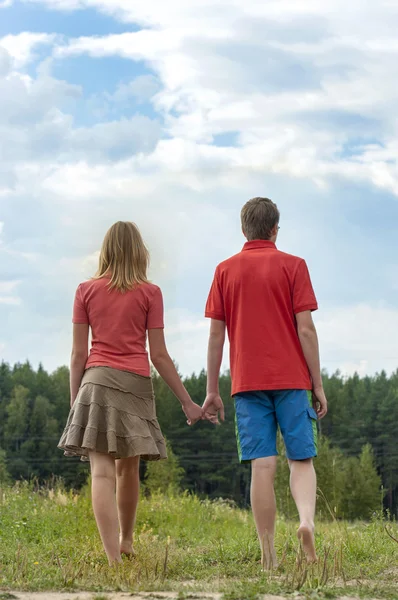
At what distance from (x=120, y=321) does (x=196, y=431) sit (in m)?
76.5

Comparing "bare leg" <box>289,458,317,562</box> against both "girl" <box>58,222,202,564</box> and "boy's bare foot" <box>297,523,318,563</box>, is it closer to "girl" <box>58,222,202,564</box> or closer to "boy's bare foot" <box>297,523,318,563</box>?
"boy's bare foot" <box>297,523,318,563</box>

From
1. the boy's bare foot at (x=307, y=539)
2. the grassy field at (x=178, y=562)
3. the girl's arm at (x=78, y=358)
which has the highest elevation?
the girl's arm at (x=78, y=358)

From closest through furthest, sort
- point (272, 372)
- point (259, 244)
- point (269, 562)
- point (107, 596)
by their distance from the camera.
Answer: point (107, 596), point (269, 562), point (272, 372), point (259, 244)

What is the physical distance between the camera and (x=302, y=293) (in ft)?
17.0

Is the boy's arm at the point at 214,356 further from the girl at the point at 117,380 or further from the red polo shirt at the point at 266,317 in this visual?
the girl at the point at 117,380

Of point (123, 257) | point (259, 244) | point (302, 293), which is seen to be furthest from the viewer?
point (123, 257)

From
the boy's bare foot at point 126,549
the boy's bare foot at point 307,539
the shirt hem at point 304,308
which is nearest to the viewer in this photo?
the boy's bare foot at point 307,539

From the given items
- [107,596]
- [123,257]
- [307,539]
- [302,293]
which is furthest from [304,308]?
[107,596]

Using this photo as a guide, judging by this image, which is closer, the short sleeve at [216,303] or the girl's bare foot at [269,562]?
the girl's bare foot at [269,562]

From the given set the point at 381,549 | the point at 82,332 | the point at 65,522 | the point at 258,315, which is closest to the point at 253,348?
the point at 258,315

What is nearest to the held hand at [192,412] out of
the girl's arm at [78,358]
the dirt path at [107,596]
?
the girl's arm at [78,358]

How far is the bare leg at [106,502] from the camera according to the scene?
5.17m

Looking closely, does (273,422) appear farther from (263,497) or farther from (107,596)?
(107,596)

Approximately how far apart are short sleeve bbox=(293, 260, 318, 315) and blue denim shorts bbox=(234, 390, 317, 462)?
51cm
